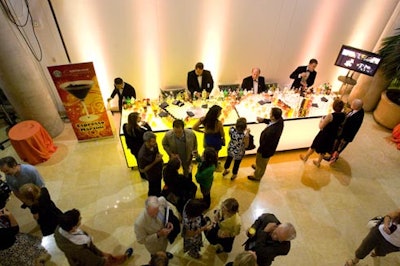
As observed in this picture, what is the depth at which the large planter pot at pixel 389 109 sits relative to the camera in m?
5.80

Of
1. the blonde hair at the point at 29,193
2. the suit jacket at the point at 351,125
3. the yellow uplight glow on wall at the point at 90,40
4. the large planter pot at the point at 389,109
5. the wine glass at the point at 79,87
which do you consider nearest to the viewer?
the blonde hair at the point at 29,193

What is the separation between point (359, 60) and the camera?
5.36 metres

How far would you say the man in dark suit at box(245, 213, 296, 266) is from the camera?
7.80 feet

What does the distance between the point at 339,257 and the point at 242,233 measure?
55.9 inches

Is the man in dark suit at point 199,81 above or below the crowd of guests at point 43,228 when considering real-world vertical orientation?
above

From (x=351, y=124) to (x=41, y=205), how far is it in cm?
475

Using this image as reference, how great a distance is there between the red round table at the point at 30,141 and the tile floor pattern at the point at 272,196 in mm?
207

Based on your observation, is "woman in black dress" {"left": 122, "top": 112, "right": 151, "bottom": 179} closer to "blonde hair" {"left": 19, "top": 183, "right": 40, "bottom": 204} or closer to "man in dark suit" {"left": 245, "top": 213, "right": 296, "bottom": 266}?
"blonde hair" {"left": 19, "top": 183, "right": 40, "bottom": 204}

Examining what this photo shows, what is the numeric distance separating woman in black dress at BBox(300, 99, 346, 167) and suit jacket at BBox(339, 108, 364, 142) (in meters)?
0.12

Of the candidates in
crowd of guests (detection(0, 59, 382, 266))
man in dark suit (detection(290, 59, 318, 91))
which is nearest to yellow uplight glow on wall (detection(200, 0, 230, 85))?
man in dark suit (detection(290, 59, 318, 91))

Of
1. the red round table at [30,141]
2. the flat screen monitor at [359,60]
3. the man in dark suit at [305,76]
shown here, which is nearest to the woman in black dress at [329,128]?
the man in dark suit at [305,76]

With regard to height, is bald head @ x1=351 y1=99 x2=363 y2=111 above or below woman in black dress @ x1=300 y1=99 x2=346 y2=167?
above

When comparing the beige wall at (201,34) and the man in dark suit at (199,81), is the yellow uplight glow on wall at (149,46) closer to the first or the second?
the beige wall at (201,34)

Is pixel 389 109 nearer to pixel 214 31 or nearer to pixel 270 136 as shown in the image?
pixel 270 136
